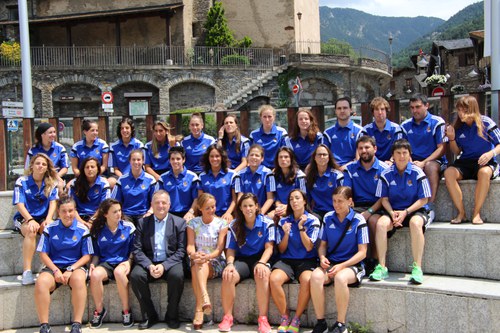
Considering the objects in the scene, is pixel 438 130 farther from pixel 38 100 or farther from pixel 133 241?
pixel 38 100

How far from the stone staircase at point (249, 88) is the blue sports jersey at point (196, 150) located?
2297cm

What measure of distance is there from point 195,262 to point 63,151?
2.94 metres

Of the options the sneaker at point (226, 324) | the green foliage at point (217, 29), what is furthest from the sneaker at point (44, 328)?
the green foliage at point (217, 29)

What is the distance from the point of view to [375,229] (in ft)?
19.9

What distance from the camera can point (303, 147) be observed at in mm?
7328

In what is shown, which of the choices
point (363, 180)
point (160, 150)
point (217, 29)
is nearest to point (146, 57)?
point (217, 29)

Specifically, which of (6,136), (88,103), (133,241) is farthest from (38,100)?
(133,241)

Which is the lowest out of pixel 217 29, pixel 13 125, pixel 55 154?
pixel 55 154

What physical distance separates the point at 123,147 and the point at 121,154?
0.11m

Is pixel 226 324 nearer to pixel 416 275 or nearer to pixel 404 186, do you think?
pixel 416 275

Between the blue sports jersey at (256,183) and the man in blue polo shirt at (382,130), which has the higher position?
the man in blue polo shirt at (382,130)

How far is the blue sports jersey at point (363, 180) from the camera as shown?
6.52 m

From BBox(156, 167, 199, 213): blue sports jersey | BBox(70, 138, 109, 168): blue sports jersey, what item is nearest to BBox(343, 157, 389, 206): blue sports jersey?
BBox(156, 167, 199, 213): blue sports jersey

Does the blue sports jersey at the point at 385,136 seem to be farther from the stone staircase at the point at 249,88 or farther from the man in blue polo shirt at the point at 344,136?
the stone staircase at the point at 249,88
